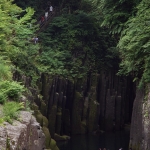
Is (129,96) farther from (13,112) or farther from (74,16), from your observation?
(13,112)

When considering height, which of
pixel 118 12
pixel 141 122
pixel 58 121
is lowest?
pixel 58 121

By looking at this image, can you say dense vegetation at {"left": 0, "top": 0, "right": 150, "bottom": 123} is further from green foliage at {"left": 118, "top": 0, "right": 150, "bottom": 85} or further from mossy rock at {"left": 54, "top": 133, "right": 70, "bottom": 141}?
mossy rock at {"left": 54, "top": 133, "right": 70, "bottom": 141}

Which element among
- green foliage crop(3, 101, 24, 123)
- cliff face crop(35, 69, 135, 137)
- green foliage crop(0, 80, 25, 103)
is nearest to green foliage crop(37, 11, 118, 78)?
cliff face crop(35, 69, 135, 137)

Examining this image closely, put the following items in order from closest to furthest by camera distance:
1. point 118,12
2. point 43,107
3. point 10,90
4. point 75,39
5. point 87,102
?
point 10,90
point 118,12
point 43,107
point 87,102
point 75,39

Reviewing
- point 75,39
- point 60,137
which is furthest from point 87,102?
point 75,39

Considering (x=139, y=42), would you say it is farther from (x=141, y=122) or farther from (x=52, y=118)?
(x=52, y=118)

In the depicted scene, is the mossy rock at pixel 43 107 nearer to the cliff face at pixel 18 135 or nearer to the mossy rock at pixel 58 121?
the mossy rock at pixel 58 121

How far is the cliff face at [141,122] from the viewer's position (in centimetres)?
1498

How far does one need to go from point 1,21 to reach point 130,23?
6.54 metres

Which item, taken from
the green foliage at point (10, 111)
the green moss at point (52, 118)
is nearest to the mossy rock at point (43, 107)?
the green moss at point (52, 118)

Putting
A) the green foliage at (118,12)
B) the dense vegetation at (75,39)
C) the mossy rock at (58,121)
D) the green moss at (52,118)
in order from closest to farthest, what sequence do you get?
1. the dense vegetation at (75,39)
2. the green foliage at (118,12)
3. the green moss at (52,118)
4. the mossy rock at (58,121)

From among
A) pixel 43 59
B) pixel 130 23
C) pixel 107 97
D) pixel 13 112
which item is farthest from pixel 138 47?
pixel 107 97

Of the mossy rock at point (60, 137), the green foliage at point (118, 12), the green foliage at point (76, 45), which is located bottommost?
the mossy rock at point (60, 137)

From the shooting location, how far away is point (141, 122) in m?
16.3
